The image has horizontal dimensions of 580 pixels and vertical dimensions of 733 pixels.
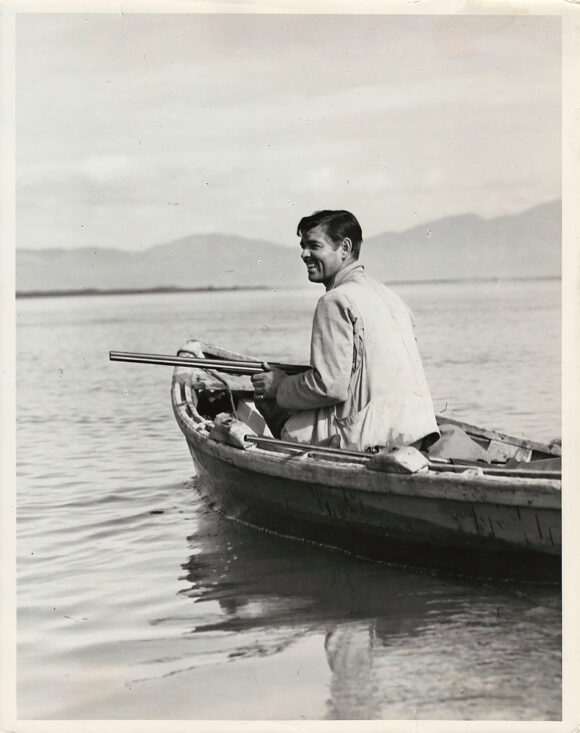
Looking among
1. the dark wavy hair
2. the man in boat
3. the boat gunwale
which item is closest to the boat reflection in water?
the boat gunwale

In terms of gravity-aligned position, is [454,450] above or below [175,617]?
above

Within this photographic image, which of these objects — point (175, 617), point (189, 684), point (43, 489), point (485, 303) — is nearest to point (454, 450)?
point (175, 617)

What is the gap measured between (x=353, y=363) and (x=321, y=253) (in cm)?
65

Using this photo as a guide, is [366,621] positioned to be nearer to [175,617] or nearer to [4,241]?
[175,617]

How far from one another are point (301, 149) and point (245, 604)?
809 cm

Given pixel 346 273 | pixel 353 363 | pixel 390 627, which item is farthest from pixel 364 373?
pixel 390 627

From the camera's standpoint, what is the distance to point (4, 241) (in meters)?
5.72

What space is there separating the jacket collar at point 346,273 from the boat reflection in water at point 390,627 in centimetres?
150

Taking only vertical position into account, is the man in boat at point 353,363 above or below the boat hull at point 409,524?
above

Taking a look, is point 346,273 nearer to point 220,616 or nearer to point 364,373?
point 364,373

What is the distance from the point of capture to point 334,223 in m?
6.28

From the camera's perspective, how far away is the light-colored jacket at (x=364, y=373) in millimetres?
6098

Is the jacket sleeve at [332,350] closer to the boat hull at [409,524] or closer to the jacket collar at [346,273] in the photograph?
the jacket collar at [346,273]

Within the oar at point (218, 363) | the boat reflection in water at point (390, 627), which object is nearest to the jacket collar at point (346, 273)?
the oar at point (218, 363)
